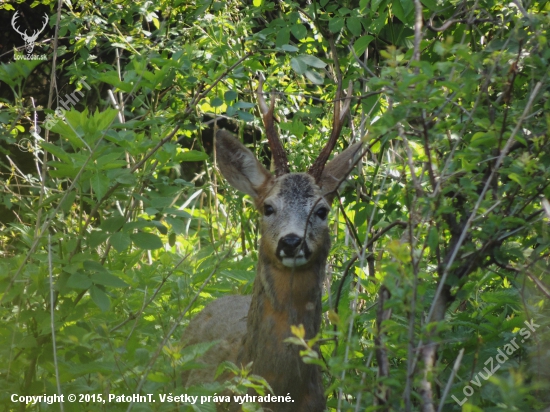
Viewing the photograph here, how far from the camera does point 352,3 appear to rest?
5.96 m

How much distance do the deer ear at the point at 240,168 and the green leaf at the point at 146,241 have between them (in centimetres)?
127

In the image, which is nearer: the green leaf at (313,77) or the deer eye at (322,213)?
the green leaf at (313,77)

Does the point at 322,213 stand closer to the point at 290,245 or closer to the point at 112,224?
the point at 290,245

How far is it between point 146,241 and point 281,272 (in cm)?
88

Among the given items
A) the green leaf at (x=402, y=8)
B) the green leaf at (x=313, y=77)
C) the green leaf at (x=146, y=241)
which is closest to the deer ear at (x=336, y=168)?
the green leaf at (x=313, y=77)

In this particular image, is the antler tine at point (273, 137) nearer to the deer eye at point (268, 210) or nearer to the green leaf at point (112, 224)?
the deer eye at point (268, 210)

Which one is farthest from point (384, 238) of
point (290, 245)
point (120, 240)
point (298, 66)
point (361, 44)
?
point (120, 240)

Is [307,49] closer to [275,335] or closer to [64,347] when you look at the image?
[275,335]

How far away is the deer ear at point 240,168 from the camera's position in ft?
15.8

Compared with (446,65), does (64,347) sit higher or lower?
lower

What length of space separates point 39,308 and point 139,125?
0.97 m

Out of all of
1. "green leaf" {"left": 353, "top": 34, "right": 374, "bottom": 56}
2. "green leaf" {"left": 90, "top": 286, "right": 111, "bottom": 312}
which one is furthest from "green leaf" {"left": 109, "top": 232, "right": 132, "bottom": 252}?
"green leaf" {"left": 353, "top": 34, "right": 374, "bottom": 56}

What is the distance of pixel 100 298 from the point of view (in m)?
3.31

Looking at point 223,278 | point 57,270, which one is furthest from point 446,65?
point 223,278
